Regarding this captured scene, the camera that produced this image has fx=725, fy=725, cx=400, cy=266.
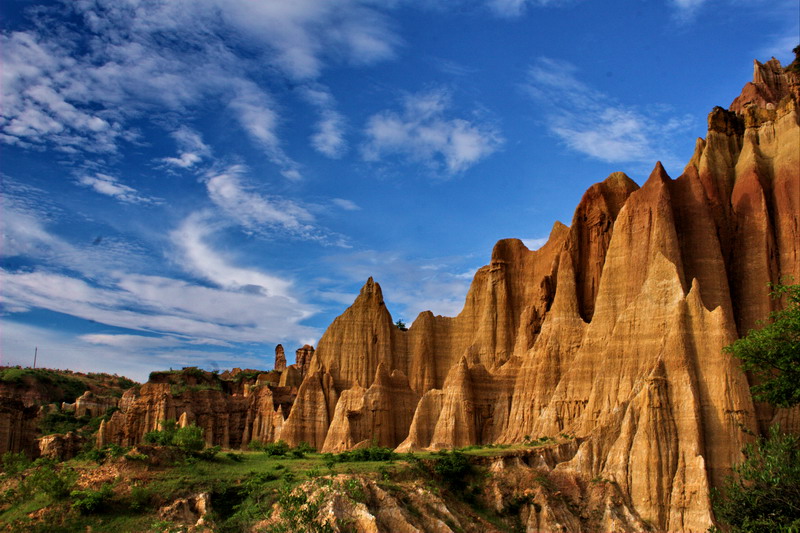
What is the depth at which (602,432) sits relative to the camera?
4256cm

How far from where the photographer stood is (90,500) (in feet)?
120

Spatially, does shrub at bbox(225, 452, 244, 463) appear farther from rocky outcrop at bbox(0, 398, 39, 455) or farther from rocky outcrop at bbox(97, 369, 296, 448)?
rocky outcrop at bbox(0, 398, 39, 455)

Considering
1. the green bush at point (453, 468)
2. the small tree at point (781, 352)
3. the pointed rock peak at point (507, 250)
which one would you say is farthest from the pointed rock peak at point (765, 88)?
the green bush at point (453, 468)

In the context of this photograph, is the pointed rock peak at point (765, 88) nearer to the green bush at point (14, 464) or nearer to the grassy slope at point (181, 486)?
the grassy slope at point (181, 486)

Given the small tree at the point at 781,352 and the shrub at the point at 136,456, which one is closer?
the small tree at the point at 781,352

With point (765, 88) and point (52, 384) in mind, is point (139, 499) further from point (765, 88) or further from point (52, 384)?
point (52, 384)

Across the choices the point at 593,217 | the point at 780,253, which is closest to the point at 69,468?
the point at 593,217

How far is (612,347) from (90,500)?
31.0m

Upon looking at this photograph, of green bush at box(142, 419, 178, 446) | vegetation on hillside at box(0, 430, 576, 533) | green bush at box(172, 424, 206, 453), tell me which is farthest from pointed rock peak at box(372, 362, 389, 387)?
green bush at box(172, 424, 206, 453)

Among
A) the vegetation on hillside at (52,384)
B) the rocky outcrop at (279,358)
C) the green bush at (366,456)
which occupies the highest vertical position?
the rocky outcrop at (279,358)

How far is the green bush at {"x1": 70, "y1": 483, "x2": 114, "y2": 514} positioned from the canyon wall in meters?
21.5

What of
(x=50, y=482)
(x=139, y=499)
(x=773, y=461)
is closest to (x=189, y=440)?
(x=139, y=499)

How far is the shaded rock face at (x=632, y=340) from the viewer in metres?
39.7

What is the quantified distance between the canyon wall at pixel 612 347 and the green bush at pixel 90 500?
21.5 m
